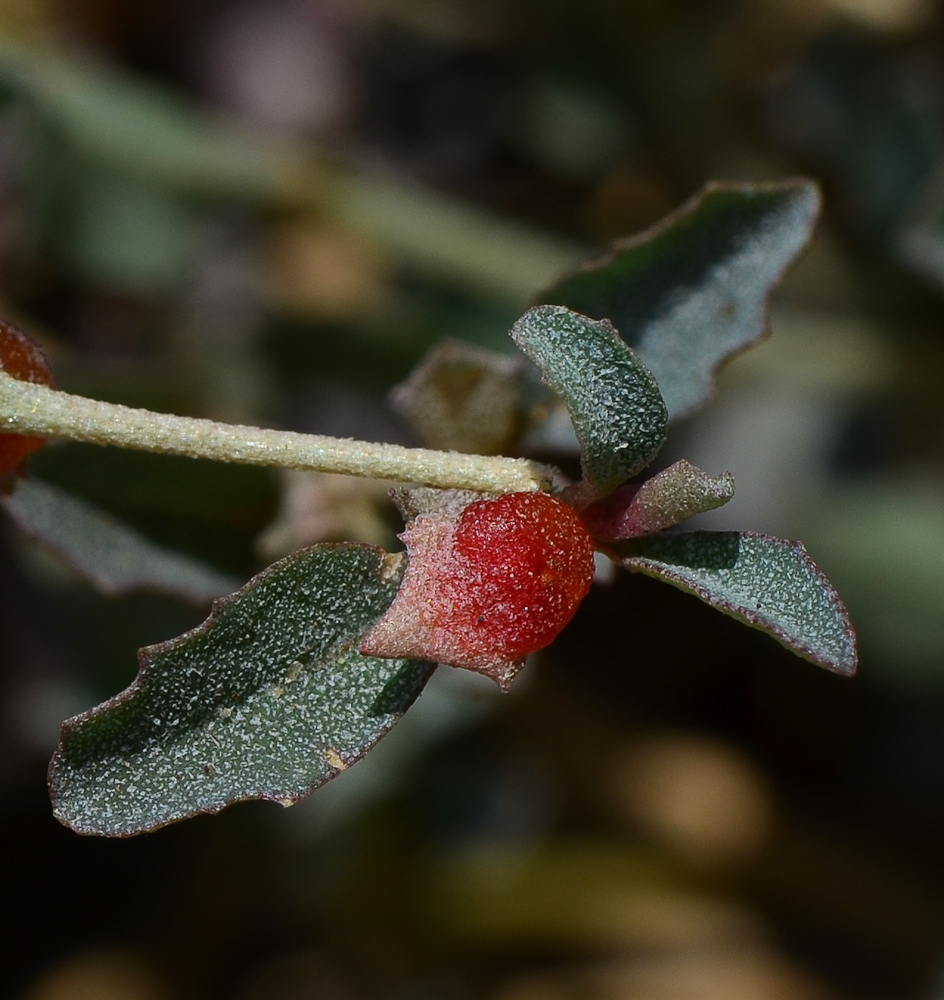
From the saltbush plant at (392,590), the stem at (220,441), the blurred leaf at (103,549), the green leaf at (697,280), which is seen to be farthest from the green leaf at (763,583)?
the blurred leaf at (103,549)

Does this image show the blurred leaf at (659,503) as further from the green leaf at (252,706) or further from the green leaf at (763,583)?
the green leaf at (252,706)

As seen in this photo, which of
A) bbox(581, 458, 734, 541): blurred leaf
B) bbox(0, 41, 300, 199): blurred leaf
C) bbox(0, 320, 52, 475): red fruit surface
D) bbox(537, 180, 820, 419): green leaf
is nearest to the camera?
bbox(581, 458, 734, 541): blurred leaf

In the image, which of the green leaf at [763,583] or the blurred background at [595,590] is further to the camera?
the blurred background at [595,590]

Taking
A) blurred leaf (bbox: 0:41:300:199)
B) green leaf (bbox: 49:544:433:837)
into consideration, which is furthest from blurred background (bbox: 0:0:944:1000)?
green leaf (bbox: 49:544:433:837)

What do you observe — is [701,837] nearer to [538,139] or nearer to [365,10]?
[538,139]

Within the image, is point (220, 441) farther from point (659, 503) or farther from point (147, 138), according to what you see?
point (147, 138)

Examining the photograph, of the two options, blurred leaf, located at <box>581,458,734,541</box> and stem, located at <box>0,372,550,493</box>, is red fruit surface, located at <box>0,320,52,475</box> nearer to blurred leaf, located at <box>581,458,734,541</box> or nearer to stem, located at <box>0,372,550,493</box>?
stem, located at <box>0,372,550,493</box>

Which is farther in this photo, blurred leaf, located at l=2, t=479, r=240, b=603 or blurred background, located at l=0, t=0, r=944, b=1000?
blurred background, located at l=0, t=0, r=944, b=1000
